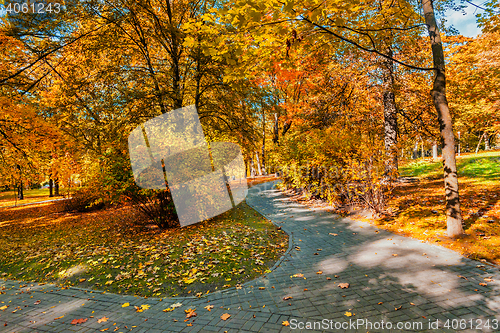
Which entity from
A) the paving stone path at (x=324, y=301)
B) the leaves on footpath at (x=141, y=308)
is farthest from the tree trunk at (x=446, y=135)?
the leaves on footpath at (x=141, y=308)

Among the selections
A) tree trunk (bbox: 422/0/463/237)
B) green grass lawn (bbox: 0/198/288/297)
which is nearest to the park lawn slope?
tree trunk (bbox: 422/0/463/237)

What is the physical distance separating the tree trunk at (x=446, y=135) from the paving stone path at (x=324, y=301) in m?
0.94

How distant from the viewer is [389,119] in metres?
11.5

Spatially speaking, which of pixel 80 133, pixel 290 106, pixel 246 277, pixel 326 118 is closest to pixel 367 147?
pixel 326 118

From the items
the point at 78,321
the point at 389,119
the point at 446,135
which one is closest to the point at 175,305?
the point at 78,321

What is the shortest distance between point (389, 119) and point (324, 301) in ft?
34.9

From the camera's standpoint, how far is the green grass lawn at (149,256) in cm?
463

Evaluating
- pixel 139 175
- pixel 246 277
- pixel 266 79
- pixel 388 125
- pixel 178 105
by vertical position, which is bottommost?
pixel 246 277

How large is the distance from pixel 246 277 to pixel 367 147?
554cm

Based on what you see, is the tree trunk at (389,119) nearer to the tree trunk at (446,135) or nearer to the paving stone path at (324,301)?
the tree trunk at (446,135)

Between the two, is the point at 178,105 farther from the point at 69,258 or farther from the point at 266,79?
the point at 266,79

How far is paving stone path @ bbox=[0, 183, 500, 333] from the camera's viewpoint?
10.1ft

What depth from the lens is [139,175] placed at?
7.41m

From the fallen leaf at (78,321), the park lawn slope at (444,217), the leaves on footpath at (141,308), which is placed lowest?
the leaves on footpath at (141,308)
